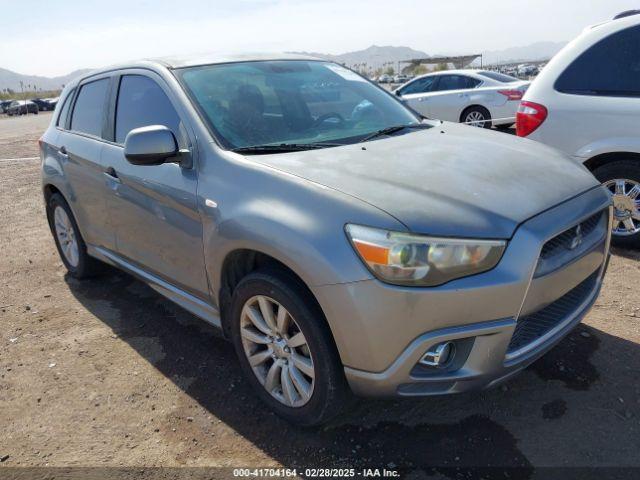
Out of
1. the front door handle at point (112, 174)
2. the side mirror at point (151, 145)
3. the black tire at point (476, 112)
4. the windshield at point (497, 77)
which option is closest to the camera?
the side mirror at point (151, 145)

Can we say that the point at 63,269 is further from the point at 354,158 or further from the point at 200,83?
the point at 354,158

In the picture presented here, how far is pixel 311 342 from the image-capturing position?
93.7 inches

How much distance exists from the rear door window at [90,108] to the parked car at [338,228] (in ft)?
1.01

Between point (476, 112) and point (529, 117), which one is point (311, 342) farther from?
point (476, 112)

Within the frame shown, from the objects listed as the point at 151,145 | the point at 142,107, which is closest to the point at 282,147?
the point at 151,145

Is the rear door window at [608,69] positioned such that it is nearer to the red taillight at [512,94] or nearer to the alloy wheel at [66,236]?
the alloy wheel at [66,236]

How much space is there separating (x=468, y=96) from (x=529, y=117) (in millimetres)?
7023

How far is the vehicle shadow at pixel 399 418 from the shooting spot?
2.47 metres

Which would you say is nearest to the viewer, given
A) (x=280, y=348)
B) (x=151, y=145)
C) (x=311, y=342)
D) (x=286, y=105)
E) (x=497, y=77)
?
(x=311, y=342)

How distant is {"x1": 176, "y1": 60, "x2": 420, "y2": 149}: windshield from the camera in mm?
3057

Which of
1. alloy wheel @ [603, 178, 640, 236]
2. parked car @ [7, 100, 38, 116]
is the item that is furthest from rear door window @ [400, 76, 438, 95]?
parked car @ [7, 100, 38, 116]

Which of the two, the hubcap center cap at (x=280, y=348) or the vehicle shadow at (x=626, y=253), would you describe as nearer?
the hubcap center cap at (x=280, y=348)

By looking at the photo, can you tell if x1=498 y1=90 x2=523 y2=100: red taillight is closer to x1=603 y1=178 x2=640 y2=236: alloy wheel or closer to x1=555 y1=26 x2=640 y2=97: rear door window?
x1=555 y1=26 x2=640 y2=97: rear door window

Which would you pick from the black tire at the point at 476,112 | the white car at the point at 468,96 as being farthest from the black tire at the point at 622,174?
the black tire at the point at 476,112
